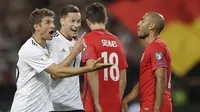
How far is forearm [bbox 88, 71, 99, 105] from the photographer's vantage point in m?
7.80

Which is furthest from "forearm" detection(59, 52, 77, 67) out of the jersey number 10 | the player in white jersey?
the jersey number 10

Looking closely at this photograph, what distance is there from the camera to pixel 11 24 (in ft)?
51.6

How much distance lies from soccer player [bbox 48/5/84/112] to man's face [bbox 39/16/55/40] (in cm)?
36

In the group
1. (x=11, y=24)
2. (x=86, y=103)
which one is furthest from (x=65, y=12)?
(x=11, y=24)

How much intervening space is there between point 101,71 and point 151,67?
0.66 m

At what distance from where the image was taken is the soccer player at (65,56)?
794 cm

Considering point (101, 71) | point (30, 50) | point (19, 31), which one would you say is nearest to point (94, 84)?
point (101, 71)

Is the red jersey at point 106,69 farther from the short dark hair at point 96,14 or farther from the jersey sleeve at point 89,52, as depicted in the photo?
the short dark hair at point 96,14

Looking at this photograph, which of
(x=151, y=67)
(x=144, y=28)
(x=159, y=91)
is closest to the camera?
(x=159, y=91)

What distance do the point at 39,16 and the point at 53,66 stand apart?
0.62m

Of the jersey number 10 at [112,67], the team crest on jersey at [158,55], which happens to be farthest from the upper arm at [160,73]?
the jersey number 10 at [112,67]

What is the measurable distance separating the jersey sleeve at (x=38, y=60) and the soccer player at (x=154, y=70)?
1064mm

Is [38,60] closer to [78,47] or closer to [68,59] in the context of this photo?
[68,59]

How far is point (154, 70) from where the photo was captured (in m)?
7.48
